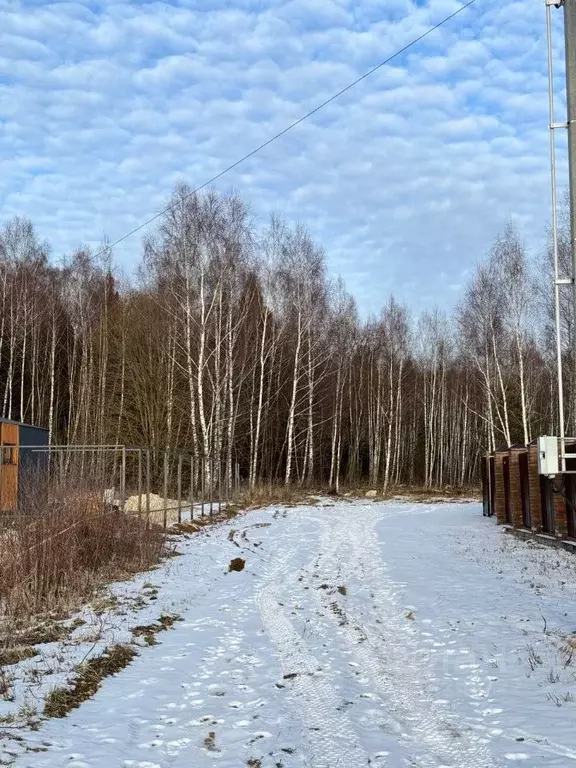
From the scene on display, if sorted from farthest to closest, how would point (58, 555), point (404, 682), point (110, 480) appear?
point (110, 480), point (58, 555), point (404, 682)

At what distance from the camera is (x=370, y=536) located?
51.1 ft

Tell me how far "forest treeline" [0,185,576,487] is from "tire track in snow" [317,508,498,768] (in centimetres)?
1797

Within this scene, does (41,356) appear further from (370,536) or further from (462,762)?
(462,762)

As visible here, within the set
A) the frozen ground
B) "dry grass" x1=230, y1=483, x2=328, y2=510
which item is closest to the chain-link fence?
"dry grass" x1=230, y1=483, x2=328, y2=510

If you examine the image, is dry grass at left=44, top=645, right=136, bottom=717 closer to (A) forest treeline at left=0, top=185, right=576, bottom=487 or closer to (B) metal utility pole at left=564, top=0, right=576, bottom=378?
(B) metal utility pole at left=564, top=0, right=576, bottom=378

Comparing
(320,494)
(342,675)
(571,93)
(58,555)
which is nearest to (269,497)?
(320,494)

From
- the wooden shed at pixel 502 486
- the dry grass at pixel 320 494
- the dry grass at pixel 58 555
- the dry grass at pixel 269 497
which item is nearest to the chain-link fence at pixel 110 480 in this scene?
the dry grass at pixel 58 555

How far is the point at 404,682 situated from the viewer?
5312 millimetres

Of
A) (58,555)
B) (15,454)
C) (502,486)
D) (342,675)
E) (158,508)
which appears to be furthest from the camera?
(15,454)

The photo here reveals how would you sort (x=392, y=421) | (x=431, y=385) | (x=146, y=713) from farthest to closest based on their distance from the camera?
(x=431, y=385)
(x=392, y=421)
(x=146, y=713)

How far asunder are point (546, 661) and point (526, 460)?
10.6 m

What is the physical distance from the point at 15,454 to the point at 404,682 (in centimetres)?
1646

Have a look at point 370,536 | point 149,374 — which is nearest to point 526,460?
point 370,536

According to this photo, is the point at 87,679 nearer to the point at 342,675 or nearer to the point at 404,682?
the point at 342,675
